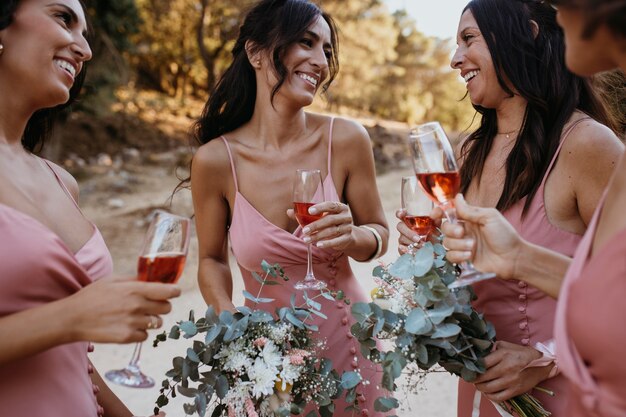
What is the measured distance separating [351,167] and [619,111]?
1.42 meters

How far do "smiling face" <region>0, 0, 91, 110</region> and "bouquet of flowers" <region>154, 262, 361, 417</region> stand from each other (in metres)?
0.97

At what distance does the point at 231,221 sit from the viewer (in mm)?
3271

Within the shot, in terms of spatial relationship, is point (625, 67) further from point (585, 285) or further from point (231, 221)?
point (231, 221)

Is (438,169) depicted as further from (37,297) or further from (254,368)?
(37,297)

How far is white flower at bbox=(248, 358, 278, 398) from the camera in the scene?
78.1 inches

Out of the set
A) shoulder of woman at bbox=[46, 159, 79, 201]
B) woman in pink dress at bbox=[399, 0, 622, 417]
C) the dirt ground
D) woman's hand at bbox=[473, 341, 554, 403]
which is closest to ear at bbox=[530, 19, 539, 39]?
woman in pink dress at bbox=[399, 0, 622, 417]

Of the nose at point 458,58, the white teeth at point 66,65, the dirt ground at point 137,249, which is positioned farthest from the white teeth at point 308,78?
the dirt ground at point 137,249

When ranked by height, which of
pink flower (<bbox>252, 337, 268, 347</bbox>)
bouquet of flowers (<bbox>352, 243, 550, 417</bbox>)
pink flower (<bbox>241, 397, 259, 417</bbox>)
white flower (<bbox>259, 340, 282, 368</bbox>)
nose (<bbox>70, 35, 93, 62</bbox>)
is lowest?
pink flower (<bbox>241, 397, 259, 417</bbox>)

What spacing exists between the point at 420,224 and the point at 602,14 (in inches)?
46.2

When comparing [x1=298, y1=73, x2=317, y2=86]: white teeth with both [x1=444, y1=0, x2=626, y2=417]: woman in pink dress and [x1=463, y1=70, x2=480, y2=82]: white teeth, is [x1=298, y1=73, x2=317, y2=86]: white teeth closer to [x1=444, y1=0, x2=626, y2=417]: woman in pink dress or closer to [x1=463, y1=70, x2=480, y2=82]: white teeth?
[x1=463, y1=70, x2=480, y2=82]: white teeth

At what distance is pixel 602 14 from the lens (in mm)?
1394

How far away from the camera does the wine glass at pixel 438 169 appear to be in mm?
1827

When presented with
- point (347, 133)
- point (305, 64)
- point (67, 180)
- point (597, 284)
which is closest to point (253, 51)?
point (305, 64)

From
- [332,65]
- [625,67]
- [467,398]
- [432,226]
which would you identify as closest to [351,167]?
[332,65]
